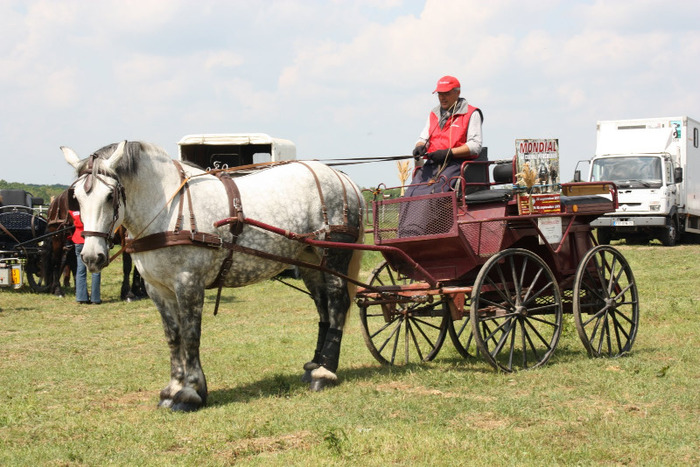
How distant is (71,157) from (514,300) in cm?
416

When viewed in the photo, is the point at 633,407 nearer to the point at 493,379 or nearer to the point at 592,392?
the point at 592,392

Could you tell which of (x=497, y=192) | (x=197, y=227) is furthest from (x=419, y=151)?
(x=197, y=227)

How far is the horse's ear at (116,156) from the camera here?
21.8ft

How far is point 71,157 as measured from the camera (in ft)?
22.6

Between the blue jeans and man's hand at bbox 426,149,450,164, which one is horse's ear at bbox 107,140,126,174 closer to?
man's hand at bbox 426,149,450,164

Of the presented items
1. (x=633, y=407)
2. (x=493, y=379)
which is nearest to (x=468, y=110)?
(x=493, y=379)

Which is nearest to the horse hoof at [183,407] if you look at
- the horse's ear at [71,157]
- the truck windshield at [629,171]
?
the horse's ear at [71,157]

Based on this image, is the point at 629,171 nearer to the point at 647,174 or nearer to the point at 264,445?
the point at 647,174

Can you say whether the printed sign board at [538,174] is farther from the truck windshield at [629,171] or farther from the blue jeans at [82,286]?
the truck windshield at [629,171]

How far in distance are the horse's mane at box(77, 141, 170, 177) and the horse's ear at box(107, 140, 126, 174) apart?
0.13ft

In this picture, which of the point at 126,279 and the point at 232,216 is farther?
the point at 126,279

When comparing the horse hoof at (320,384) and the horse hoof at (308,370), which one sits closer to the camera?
the horse hoof at (320,384)

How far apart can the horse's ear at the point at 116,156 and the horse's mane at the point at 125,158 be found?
0.13ft

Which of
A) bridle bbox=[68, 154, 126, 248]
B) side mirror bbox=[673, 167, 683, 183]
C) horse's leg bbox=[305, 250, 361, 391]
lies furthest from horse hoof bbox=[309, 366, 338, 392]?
side mirror bbox=[673, 167, 683, 183]
